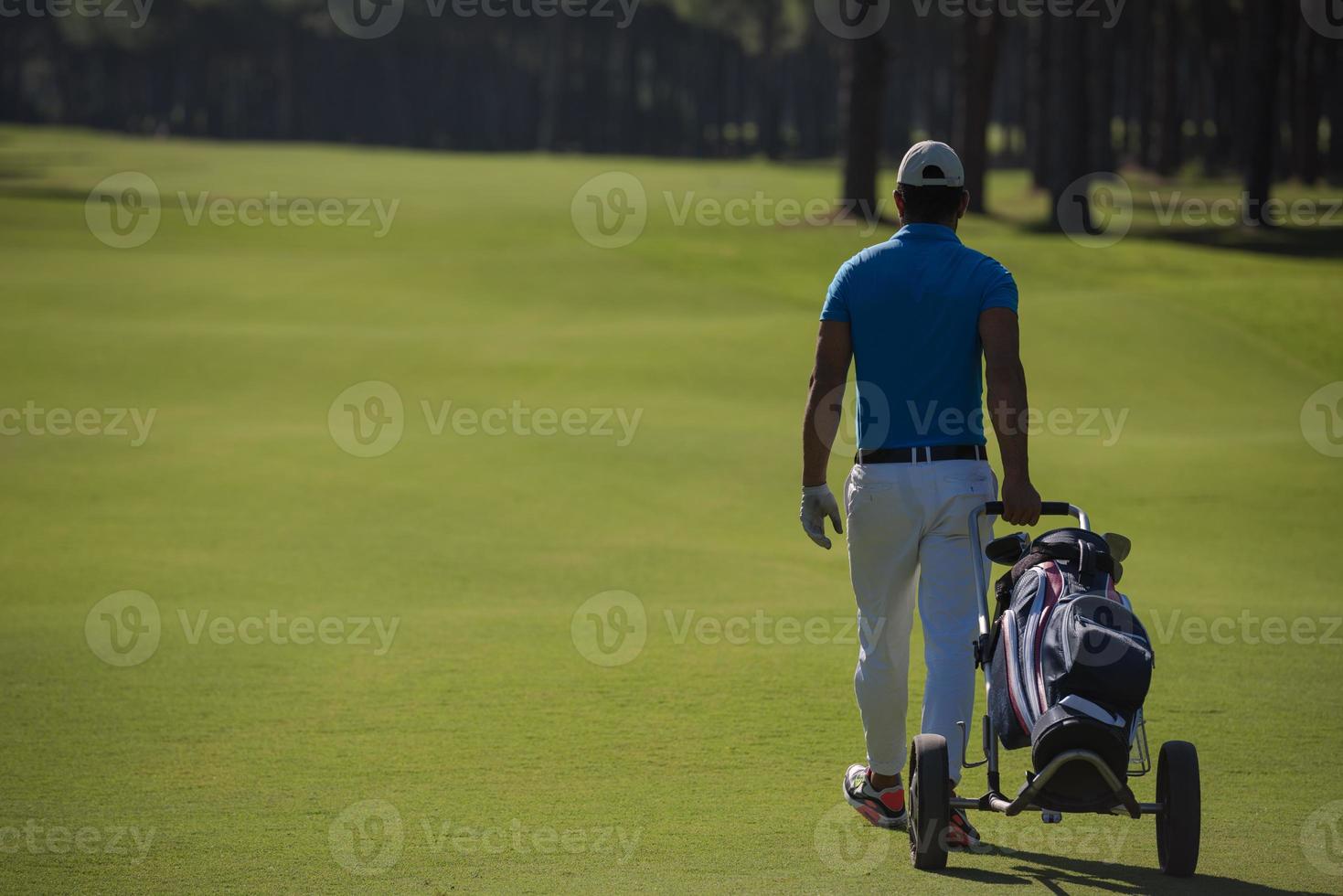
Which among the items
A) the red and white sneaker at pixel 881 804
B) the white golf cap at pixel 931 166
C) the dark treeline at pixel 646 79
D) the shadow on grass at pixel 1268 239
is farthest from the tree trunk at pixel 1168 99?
the red and white sneaker at pixel 881 804

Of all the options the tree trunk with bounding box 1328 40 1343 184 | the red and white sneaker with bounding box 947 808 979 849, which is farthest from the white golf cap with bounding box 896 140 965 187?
the tree trunk with bounding box 1328 40 1343 184

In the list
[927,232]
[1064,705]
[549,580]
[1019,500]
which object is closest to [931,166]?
[927,232]

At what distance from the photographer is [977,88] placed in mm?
42531

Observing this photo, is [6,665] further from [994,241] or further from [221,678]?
[994,241]

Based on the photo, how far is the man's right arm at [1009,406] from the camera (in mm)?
5344

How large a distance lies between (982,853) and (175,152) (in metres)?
70.8

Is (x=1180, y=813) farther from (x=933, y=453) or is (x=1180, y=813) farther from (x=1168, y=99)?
(x=1168, y=99)

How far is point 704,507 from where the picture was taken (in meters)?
13.3

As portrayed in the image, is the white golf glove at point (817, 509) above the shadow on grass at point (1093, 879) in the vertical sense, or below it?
above

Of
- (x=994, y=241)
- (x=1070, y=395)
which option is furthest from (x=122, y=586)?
(x=994, y=241)

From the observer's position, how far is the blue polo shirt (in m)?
5.54

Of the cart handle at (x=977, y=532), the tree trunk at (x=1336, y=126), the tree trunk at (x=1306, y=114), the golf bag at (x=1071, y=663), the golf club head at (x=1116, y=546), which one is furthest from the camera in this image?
the tree trunk at (x=1336, y=126)

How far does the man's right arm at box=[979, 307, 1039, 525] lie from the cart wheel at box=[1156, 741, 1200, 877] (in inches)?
35.2

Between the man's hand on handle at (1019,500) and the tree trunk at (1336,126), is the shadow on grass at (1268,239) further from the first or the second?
the man's hand on handle at (1019,500)
